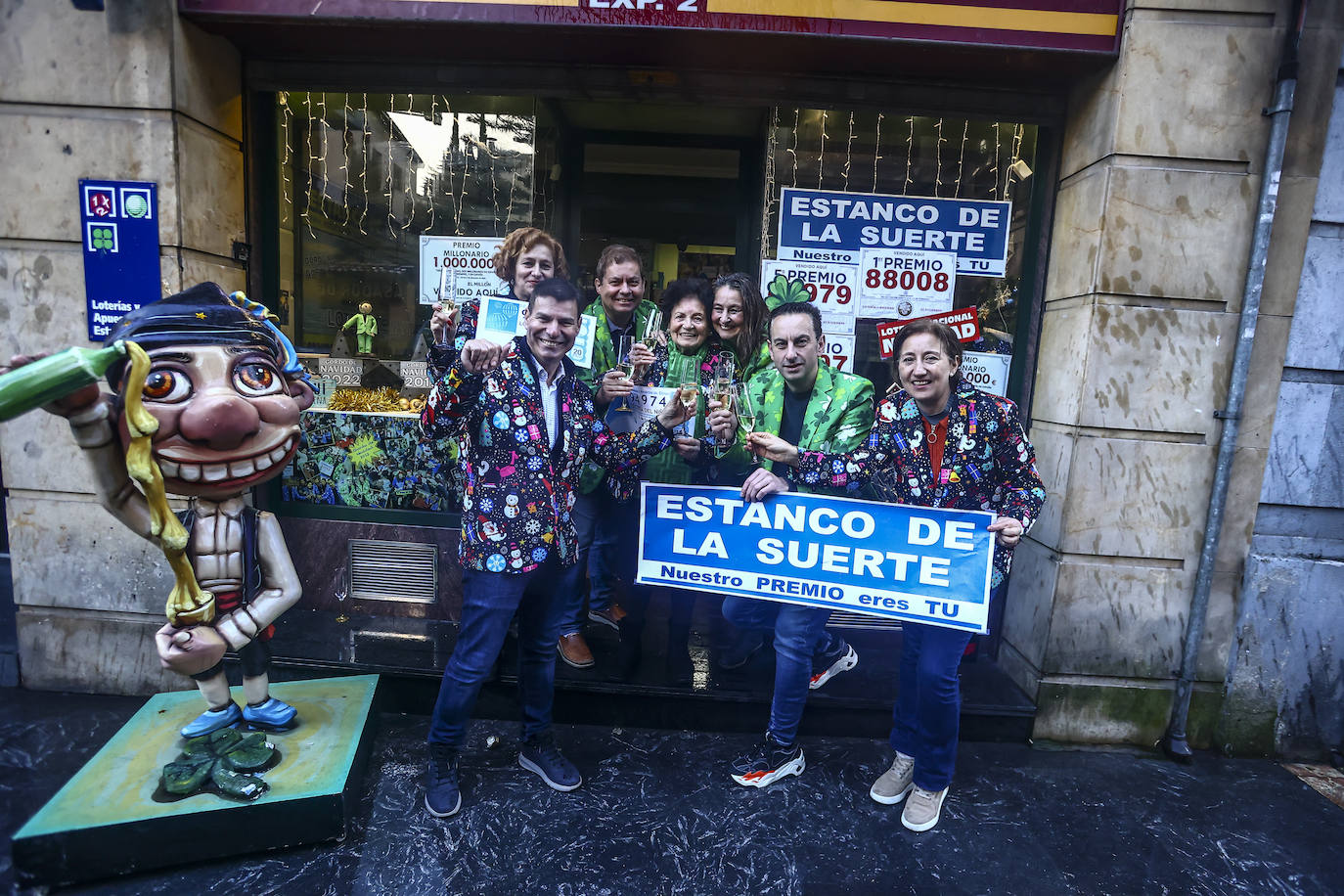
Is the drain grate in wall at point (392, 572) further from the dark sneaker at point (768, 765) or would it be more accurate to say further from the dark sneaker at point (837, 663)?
the dark sneaker at point (837, 663)

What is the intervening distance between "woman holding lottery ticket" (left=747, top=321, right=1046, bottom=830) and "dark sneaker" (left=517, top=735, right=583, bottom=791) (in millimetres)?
1475

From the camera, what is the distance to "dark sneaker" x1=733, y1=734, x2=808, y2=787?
3.27 metres

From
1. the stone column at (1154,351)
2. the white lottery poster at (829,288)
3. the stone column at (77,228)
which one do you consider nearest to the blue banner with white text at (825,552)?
the stone column at (1154,351)

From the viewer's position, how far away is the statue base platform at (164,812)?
2.52 metres

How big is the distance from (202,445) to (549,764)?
6.73 feet

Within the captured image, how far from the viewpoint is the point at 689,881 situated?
2.69 meters

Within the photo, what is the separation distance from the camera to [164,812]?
259 cm

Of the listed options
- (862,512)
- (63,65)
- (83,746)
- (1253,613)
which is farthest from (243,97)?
(1253,613)

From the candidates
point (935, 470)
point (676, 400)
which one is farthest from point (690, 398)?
point (935, 470)

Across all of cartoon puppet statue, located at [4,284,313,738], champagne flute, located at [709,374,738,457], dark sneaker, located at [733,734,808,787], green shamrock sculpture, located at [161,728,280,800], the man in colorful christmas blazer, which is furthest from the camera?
dark sneaker, located at [733,734,808,787]

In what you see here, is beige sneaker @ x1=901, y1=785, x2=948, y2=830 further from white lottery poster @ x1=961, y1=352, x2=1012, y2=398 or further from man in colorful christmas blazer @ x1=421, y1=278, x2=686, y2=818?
white lottery poster @ x1=961, y1=352, x2=1012, y2=398

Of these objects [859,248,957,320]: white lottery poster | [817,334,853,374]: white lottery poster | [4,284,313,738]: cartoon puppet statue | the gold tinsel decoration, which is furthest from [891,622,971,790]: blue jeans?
the gold tinsel decoration

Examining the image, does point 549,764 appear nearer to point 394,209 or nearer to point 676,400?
point 676,400

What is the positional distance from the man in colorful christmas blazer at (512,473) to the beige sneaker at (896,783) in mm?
1765
